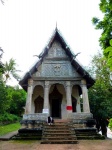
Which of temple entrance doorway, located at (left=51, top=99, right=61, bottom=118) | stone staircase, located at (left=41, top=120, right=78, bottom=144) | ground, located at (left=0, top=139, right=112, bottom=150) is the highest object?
temple entrance doorway, located at (left=51, top=99, right=61, bottom=118)

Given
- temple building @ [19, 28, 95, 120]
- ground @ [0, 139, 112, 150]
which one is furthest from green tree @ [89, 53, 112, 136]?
ground @ [0, 139, 112, 150]

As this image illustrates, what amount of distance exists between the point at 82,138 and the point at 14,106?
2792cm

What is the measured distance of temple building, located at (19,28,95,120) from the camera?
1435 centimetres

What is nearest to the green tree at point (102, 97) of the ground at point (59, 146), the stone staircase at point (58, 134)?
the stone staircase at point (58, 134)

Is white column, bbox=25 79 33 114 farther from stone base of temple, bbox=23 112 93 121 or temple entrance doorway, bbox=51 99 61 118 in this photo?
temple entrance doorway, bbox=51 99 61 118

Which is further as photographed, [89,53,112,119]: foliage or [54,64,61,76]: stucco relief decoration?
[89,53,112,119]: foliage

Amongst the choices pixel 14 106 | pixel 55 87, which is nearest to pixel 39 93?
pixel 55 87

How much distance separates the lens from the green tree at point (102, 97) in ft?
57.0

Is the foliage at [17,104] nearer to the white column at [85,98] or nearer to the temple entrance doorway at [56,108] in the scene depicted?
the temple entrance doorway at [56,108]

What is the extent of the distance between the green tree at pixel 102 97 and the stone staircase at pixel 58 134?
6267 mm

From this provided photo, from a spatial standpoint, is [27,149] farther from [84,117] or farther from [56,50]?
[56,50]

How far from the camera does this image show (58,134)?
11.2 meters

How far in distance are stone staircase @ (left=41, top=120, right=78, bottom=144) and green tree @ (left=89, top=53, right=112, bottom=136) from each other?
247 inches

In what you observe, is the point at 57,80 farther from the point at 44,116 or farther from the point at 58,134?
the point at 58,134
